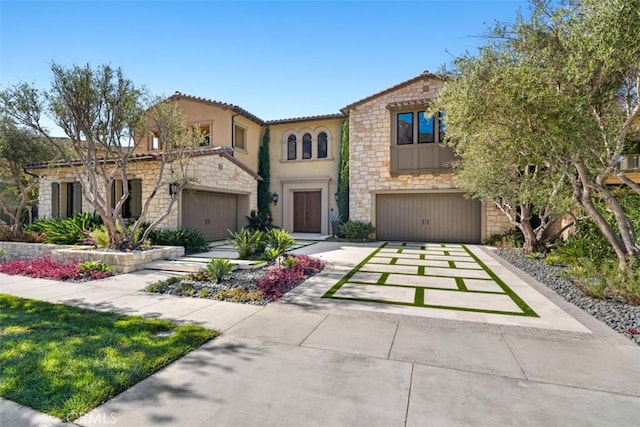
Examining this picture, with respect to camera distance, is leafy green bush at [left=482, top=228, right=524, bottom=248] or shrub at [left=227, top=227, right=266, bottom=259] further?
leafy green bush at [left=482, top=228, right=524, bottom=248]

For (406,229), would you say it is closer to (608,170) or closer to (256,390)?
(608,170)

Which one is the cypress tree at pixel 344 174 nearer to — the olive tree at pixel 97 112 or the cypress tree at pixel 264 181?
the cypress tree at pixel 264 181

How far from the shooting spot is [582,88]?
4.85 metres

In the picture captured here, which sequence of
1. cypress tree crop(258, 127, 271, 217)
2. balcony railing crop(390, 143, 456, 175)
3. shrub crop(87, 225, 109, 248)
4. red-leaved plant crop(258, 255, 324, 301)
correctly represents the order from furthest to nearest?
1. cypress tree crop(258, 127, 271, 217)
2. balcony railing crop(390, 143, 456, 175)
3. shrub crop(87, 225, 109, 248)
4. red-leaved plant crop(258, 255, 324, 301)

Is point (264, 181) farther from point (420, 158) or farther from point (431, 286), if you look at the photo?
point (431, 286)

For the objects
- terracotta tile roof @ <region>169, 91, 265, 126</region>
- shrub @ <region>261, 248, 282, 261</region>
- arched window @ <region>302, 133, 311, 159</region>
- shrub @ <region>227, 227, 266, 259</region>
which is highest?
terracotta tile roof @ <region>169, 91, 265, 126</region>

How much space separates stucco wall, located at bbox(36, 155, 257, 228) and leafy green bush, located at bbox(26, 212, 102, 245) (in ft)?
4.91

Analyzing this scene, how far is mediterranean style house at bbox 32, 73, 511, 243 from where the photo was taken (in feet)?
41.8

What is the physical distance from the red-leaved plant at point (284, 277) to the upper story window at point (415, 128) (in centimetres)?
856

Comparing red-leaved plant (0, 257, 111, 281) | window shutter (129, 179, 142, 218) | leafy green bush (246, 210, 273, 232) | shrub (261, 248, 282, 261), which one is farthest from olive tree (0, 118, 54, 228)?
shrub (261, 248, 282, 261)

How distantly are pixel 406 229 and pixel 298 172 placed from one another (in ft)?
21.0

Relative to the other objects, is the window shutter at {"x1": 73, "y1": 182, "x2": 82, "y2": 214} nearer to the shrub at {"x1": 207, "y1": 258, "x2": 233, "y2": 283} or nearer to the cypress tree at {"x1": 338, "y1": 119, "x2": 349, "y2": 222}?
the shrub at {"x1": 207, "y1": 258, "x2": 233, "y2": 283}

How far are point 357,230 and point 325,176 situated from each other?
12.4 feet

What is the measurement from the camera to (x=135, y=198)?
38.4 feet
